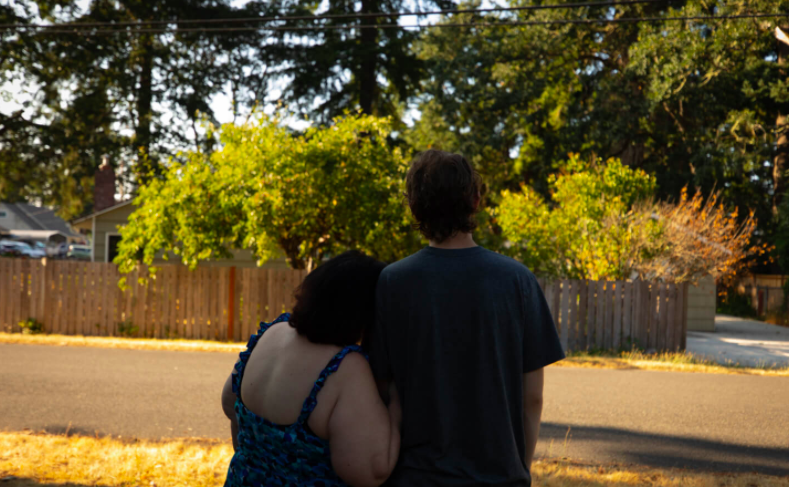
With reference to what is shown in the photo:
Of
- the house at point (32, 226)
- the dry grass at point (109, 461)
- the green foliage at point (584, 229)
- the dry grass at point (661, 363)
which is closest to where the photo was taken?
the dry grass at point (109, 461)

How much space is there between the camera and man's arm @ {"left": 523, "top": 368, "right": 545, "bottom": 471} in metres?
2.18

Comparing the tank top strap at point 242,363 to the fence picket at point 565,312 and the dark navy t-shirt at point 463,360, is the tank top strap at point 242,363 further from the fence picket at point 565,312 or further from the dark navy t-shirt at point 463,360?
the fence picket at point 565,312

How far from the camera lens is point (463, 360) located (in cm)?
211

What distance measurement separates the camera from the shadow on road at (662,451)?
19.0ft

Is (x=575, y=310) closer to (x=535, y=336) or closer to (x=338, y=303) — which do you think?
(x=535, y=336)

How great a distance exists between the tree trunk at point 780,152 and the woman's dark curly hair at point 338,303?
25.9 metres

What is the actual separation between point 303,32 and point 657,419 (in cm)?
2234

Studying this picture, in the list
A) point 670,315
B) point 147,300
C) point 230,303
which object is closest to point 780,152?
point 670,315

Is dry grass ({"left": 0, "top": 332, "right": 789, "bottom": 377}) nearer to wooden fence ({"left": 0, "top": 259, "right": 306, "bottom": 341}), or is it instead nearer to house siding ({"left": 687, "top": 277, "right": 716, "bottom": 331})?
wooden fence ({"left": 0, "top": 259, "right": 306, "bottom": 341})

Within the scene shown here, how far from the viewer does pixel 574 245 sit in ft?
47.2

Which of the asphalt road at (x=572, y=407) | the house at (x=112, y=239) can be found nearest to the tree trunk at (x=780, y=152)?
the asphalt road at (x=572, y=407)

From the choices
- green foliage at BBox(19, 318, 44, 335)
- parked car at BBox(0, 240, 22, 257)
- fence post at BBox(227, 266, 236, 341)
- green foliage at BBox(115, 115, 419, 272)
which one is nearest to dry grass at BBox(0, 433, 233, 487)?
green foliage at BBox(115, 115, 419, 272)

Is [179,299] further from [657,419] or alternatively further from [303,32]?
[303,32]

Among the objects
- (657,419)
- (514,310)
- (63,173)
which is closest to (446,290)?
(514,310)
